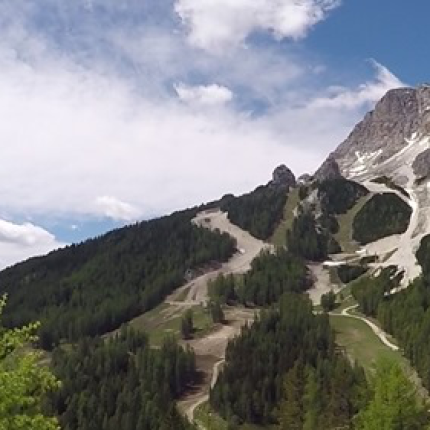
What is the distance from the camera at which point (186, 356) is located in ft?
641

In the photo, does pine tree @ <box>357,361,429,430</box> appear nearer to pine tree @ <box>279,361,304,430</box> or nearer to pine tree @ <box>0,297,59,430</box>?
pine tree @ <box>0,297,59,430</box>

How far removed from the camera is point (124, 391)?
175000mm

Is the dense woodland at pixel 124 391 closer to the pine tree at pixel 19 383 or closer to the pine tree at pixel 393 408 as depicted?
the pine tree at pixel 393 408

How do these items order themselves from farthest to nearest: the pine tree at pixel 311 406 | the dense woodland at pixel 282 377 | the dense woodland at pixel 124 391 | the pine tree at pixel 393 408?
the dense woodland at pixel 124 391 → the dense woodland at pixel 282 377 → the pine tree at pixel 311 406 → the pine tree at pixel 393 408

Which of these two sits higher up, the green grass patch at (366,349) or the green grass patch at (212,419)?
the green grass patch at (366,349)

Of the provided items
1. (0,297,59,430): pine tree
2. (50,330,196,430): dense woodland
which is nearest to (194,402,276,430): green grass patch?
(50,330,196,430): dense woodland

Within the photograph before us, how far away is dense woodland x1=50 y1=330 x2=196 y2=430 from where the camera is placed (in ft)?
521

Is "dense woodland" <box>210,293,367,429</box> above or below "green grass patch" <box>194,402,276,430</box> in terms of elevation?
above

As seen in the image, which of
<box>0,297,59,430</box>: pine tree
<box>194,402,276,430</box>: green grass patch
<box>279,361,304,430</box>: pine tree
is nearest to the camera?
<box>0,297,59,430</box>: pine tree

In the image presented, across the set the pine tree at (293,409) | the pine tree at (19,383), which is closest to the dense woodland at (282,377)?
the pine tree at (293,409)

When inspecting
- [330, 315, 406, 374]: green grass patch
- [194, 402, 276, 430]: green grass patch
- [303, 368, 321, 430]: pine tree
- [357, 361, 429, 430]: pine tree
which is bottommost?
[194, 402, 276, 430]: green grass patch

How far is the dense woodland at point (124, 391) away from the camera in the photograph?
159 m

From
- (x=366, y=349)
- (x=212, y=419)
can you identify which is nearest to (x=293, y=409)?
(x=212, y=419)

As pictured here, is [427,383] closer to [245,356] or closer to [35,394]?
[245,356]
